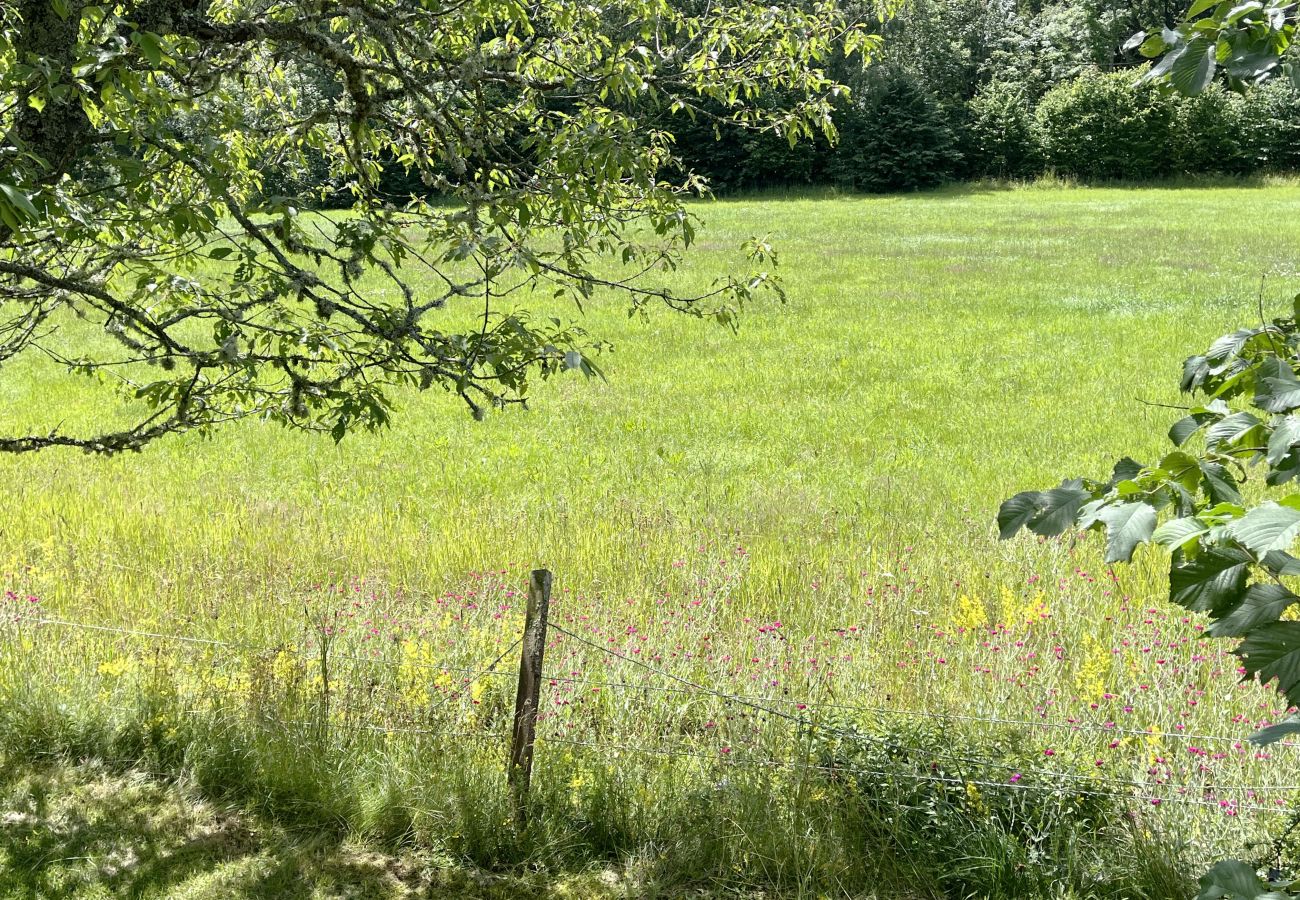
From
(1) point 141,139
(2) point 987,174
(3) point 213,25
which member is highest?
(2) point 987,174

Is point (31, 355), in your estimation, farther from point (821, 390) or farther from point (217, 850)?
point (217, 850)

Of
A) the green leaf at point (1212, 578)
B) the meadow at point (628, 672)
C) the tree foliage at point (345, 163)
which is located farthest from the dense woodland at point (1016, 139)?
the green leaf at point (1212, 578)

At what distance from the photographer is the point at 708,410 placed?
46.4 ft

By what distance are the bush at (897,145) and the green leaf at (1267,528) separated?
5707 cm

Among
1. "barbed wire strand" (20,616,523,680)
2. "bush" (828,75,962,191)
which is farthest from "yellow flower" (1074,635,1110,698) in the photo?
"bush" (828,75,962,191)

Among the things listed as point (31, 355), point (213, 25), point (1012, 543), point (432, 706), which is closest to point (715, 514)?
point (1012, 543)

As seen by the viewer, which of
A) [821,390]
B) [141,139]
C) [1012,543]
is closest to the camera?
[141,139]

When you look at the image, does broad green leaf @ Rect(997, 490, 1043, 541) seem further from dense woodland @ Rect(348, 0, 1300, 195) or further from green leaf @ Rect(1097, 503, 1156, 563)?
dense woodland @ Rect(348, 0, 1300, 195)

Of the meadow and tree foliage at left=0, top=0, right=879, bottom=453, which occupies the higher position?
tree foliage at left=0, top=0, right=879, bottom=453

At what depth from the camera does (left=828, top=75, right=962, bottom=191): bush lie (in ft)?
185

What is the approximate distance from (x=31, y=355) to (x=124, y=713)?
16.3 metres

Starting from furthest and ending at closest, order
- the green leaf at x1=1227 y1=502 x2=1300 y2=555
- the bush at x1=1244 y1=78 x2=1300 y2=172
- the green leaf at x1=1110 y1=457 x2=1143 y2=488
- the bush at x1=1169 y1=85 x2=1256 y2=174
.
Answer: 1. the bush at x1=1169 y1=85 x2=1256 y2=174
2. the bush at x1=1244 y1=78 x2=1300 y2=172
3. the green leaf at x1=1110 y1=457 x2=1143 y2=488
4. the green leaf at x1=1227 y1=502 x2=1300 y2=555

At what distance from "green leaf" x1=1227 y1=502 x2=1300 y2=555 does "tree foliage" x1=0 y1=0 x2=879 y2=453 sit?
205cm

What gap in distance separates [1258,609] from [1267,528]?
189 millimetres
